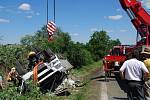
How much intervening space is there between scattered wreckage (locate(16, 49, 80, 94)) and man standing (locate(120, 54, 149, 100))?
5214mm

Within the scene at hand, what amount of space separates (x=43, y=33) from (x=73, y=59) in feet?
13.0

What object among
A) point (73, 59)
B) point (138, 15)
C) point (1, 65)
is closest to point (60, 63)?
point (1, 65)

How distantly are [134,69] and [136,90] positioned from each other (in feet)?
1.79

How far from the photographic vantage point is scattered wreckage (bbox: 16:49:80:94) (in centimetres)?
1668

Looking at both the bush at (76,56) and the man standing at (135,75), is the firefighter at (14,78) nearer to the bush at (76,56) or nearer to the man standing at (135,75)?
the man standing at (135,75)

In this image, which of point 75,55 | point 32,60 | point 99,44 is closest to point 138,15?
point 75,55

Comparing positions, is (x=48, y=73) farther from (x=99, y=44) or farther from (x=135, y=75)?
(x=99, y=44)

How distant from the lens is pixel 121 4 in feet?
95.7

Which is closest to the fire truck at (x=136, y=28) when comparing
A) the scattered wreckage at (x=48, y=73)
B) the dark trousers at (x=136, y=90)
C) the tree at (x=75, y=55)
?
the tree at (x=75, y=55)

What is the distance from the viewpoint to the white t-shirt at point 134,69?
38.0 ft

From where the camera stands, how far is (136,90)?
38.5 ft

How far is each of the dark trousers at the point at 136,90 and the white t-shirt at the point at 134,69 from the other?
12 centimetres

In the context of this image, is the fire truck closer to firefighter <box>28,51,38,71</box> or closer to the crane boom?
the crane boom

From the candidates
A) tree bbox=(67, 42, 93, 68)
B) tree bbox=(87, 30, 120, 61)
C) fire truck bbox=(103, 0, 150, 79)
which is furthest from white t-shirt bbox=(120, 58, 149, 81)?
tree bbox=(87, 30, 120, 61)
